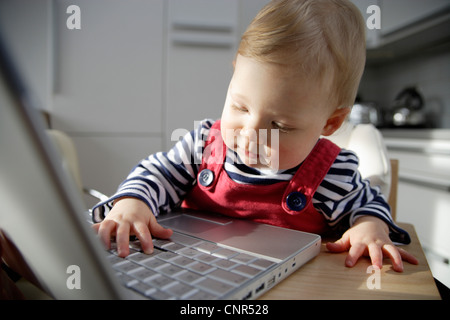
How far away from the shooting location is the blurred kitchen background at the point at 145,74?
1646mm

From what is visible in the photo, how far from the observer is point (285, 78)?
0.49 metres

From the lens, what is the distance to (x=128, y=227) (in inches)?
17.1

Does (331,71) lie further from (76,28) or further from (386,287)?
(76,28)

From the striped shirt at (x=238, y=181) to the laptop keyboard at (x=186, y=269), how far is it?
0.16m

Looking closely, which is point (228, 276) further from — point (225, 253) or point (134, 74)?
point (134, 74)

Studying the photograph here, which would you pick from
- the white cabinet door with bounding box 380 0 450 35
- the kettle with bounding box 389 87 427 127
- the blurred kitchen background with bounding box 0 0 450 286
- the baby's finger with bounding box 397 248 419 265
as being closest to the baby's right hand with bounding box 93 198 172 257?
the baby's finger with bounding box 397 248 419 265

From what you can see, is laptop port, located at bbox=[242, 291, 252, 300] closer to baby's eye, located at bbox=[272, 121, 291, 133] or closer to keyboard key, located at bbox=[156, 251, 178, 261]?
keyboard key, located at bbox=[156, 251, 178, 261]

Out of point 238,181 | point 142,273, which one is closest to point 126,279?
point 142,273

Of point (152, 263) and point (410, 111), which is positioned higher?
point (410, 111)

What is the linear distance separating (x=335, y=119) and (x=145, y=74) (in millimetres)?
1411

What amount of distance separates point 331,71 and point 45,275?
0.48 metres

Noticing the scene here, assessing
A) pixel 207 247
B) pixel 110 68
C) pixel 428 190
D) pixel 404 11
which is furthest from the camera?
pixel 404 11
